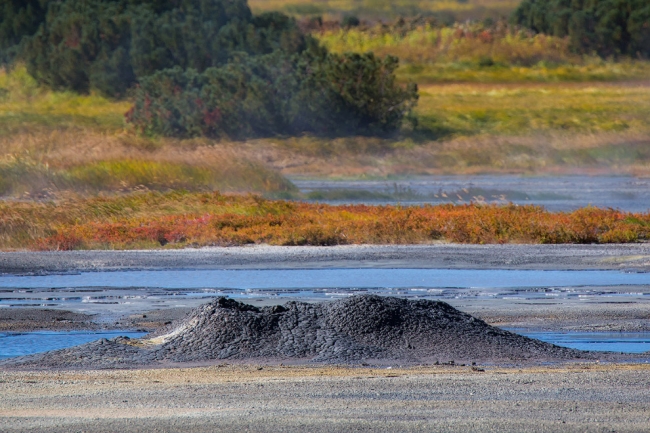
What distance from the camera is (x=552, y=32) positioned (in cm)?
8819

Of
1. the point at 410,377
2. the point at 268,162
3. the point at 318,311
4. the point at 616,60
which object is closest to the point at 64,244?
the point at 318,311

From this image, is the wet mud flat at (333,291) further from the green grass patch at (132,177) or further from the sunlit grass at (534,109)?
the sunlit grass at (534,109)

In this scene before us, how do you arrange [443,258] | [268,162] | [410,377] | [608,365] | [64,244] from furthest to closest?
[268,162]
[64,244]
[443,258]
[608,365]
[410,377]

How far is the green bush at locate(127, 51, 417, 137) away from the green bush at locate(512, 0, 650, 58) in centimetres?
2569

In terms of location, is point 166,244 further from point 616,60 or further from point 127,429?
point 616,60

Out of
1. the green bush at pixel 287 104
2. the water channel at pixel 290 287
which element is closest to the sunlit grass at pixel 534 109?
the green bush at pixel 287 104

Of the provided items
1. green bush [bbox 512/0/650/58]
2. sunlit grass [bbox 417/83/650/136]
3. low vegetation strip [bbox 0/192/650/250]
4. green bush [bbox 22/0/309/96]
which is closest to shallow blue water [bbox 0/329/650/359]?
low vegetation strip [bbox 0/192/650/250]

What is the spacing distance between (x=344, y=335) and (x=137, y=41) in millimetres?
55254

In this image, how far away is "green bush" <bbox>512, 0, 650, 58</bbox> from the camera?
7931 centimetres

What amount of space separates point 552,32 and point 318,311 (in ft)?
251

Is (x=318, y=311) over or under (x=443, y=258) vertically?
over

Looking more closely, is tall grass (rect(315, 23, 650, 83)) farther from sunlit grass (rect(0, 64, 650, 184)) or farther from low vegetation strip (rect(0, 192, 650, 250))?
low vegetation strip (rect(0, 192, 650, 250))

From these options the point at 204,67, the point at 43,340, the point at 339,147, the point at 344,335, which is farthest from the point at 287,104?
the point at 344,335

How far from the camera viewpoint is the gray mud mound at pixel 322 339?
13625 mm
